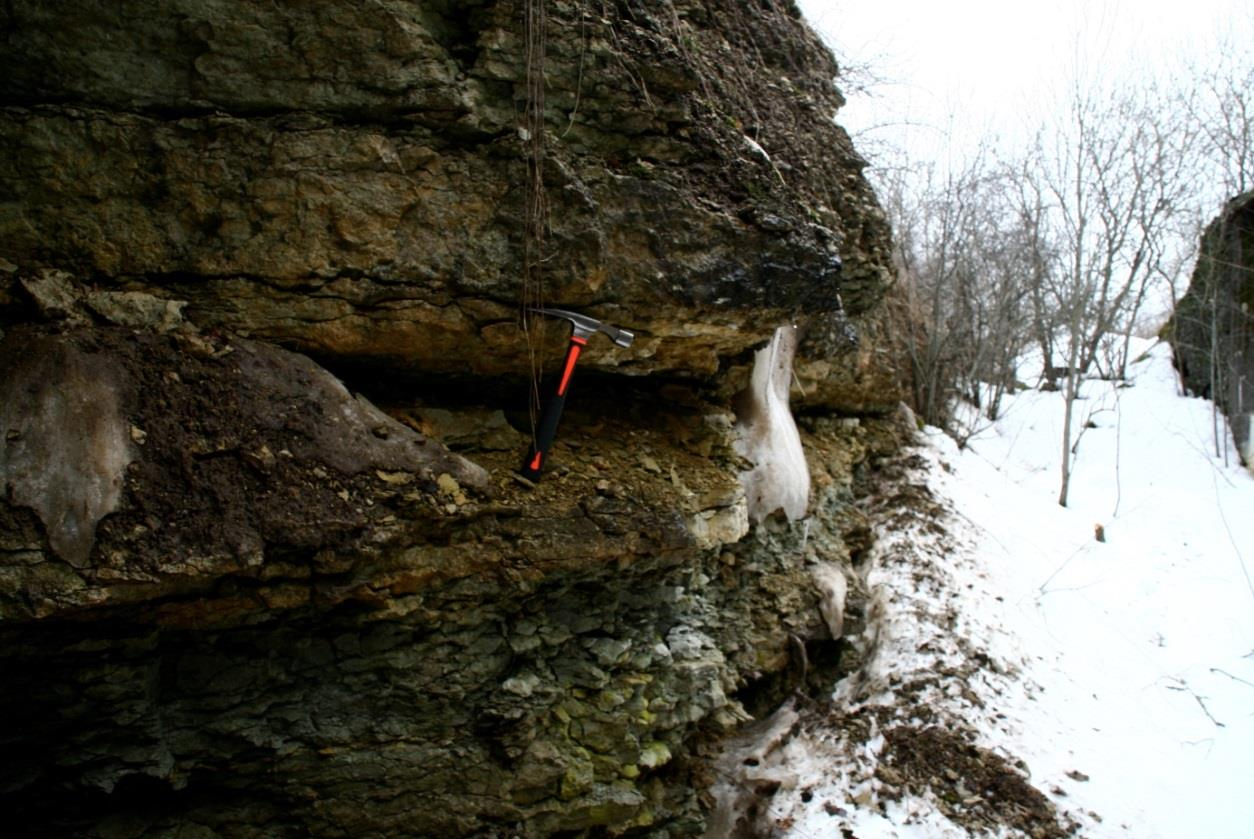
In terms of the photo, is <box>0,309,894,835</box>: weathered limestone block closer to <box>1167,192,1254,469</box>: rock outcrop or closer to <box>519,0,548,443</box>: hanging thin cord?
<box>519,0,548,443</box>: hanging thin cord

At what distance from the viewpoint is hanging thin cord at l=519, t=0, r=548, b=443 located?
283 cm

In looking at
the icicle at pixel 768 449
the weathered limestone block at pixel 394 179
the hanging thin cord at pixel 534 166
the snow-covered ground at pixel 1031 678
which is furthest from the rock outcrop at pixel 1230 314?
the hanging thin cord at pixel 534 166

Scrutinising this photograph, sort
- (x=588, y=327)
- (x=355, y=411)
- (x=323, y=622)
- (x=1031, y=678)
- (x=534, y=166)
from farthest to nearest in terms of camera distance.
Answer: (x=1031, y=678), (x=588, y=327), (x=534, y=166), (x=355, y=411), (x=323, y=622)

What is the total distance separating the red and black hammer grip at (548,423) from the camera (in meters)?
2.98

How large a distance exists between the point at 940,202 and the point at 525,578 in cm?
892

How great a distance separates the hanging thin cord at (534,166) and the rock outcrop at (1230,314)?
9.72 meters

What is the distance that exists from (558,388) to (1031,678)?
414 centimetres

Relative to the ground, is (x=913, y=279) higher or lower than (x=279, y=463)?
higher

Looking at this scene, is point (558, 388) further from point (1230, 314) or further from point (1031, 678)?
point (1230, 314)

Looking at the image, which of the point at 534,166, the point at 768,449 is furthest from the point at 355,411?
the point at 768,449

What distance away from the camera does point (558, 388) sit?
3.02m

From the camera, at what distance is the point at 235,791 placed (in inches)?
97.3

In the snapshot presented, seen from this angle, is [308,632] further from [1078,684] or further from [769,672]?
[1078,684]

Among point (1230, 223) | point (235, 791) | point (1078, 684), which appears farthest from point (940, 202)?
point (235, 791)
